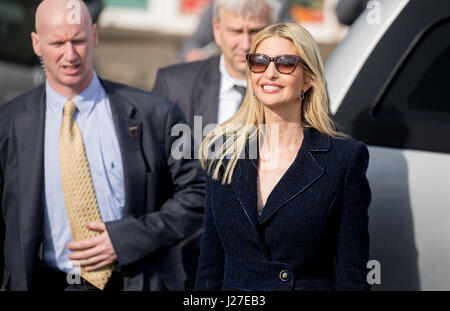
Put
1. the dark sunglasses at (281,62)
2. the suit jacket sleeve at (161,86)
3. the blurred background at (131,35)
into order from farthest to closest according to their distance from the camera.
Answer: the blurred background at (131,35)
the suit jacket sleeve at (161,86)
the dark sunglasses at (281,62)

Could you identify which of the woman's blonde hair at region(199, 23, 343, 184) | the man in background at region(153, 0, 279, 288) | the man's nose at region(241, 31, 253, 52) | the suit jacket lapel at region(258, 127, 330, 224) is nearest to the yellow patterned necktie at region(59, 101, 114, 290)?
the woman's blonde hair at region(199, 23, 343, 184)

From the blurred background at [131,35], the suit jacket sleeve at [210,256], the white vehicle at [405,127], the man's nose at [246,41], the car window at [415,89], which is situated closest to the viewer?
the suit jacket sleeve at [210,256]

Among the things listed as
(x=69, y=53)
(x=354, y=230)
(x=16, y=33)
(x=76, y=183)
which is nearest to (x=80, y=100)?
(x=69, y=53)

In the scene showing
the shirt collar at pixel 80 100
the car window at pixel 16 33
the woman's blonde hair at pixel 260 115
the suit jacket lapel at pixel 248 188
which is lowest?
the suit jacket lapel at pixel 248 188

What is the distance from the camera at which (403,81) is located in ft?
9.10

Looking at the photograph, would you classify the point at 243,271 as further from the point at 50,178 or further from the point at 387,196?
the point at 50,178

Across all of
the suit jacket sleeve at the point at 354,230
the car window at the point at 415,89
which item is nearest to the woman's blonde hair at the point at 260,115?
the suit jacket sleeve at the point at 354,230

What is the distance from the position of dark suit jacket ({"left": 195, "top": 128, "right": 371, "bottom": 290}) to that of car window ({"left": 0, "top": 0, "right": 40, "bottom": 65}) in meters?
3.97

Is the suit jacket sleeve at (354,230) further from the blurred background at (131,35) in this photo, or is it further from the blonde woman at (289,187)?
the blurred background at (131,35)

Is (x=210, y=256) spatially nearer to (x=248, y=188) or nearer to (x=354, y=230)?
(x=248, y=188)

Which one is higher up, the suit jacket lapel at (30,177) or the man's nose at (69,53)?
the man's nose at (69,53)

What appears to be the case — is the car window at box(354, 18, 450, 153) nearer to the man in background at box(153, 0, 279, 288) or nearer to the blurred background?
the man in background at box(153, 0, 279, 288)

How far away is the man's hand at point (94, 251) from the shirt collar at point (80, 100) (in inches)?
17.8

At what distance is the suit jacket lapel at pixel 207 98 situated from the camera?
339 cm
